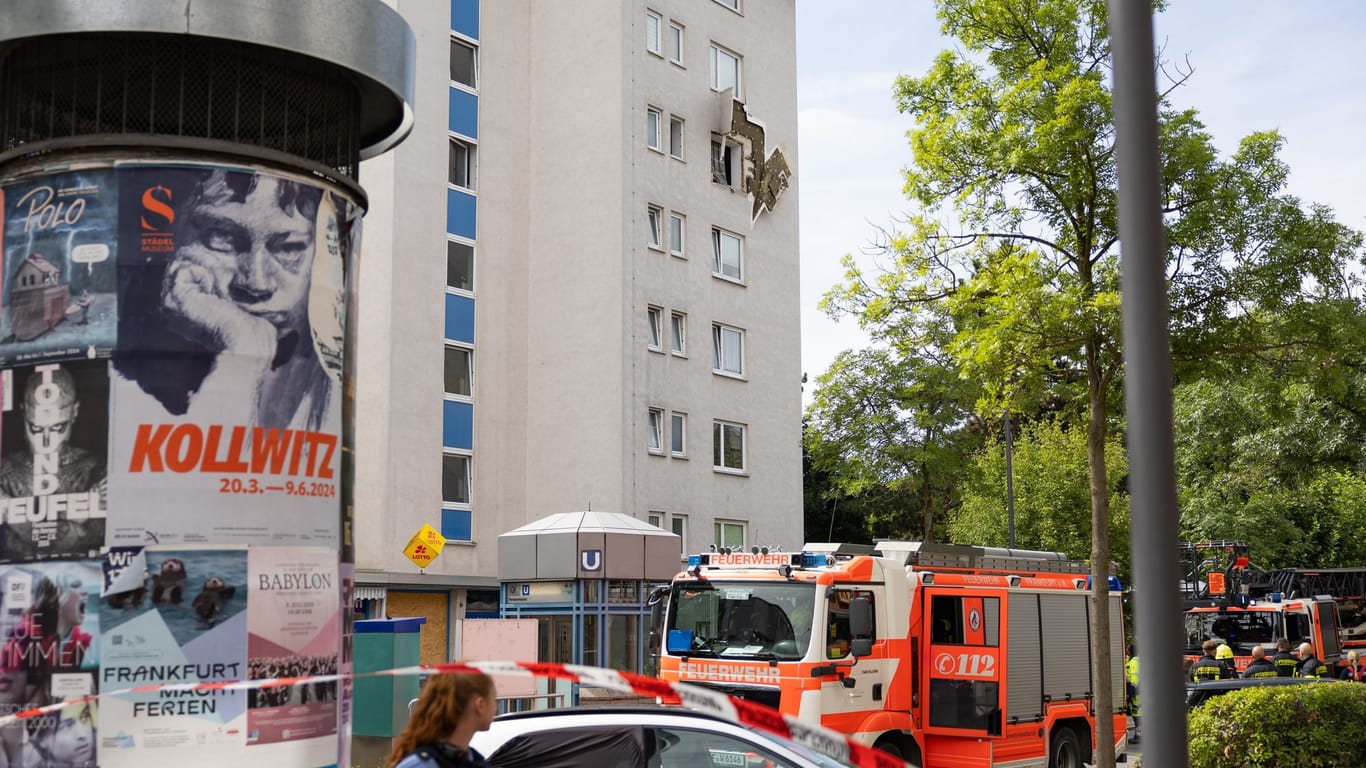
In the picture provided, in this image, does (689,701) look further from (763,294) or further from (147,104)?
(763,294)

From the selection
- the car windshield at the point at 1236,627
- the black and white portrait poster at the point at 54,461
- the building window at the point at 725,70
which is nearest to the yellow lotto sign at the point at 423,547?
the black and white portrait poster at the point at 54,461

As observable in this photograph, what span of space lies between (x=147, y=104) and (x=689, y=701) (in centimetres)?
470

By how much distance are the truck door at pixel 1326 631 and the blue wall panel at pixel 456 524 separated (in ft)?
61.0

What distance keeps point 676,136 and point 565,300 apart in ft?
18.4

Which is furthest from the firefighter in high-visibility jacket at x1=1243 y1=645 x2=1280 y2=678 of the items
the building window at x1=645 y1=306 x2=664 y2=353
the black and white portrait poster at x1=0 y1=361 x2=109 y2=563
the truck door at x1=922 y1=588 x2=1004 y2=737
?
the building window at x1=645 y1=306 x2=664 y2=353

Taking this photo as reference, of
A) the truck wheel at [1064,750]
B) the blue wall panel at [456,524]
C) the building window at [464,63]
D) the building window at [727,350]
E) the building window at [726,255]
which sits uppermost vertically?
the building window at [464,63]

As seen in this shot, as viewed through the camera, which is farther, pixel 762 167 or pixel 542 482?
pixel 762 167

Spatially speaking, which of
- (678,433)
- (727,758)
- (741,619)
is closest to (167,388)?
(727,758)

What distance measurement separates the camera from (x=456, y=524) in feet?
106

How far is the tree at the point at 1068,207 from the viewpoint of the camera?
1513 centimetres

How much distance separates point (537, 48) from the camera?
3650 cm

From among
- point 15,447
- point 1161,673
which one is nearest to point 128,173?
point 15,447

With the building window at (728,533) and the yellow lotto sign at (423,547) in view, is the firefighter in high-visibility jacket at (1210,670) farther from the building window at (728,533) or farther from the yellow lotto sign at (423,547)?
the building window at (728,533)

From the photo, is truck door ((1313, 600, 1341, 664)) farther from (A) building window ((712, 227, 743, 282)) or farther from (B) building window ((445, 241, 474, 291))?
(B) building window ((445, 241, 474, 291))
